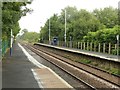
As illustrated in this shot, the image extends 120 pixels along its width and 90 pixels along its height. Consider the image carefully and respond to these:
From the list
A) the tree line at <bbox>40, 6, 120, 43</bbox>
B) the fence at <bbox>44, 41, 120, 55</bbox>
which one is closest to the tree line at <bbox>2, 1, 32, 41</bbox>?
the fence at <bbox>44, 41, 120, 55</bbox>

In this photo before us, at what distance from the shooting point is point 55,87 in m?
15.2

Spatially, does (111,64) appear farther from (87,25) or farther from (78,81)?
(87,25)

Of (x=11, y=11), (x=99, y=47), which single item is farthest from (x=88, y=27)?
(x=11, y=11)

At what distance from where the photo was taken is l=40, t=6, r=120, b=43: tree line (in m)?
52.1

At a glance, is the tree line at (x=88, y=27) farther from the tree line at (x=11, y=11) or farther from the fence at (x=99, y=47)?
the tree line at (x=11, y=11)

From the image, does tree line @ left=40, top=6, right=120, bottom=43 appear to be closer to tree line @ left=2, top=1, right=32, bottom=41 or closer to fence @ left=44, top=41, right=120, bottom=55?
fence @ left=44, top=41, right=120, bottom=55

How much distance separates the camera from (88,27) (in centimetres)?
7175

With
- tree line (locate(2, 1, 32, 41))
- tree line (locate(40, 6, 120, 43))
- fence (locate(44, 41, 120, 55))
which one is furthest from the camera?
tree line (locate(40, 6, 120, 43))

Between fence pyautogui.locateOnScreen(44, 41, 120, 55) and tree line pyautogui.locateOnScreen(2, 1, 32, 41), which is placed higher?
tree line pyautogui.locateOnScreen(2, 1, 32, 41)

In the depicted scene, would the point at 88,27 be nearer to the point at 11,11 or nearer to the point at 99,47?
the point at 99,47

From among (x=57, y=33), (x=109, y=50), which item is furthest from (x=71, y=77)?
(x=57, y=33)

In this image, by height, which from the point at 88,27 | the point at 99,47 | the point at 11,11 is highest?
the point at 11,11

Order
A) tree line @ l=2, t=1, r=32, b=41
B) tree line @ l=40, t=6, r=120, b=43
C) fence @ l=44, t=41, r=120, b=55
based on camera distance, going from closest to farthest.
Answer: tree line @ l=2, t=1, r=32, b=41 < fence @ l=44, t=41, r=120, b=55 < tree line @ l=40, t=6, r=120, b=43

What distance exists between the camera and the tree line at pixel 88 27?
52125 millimetres
